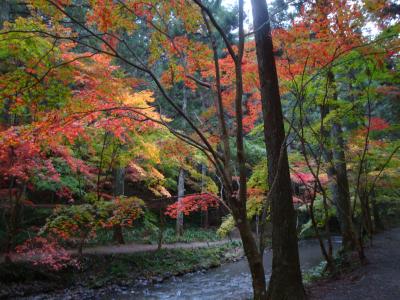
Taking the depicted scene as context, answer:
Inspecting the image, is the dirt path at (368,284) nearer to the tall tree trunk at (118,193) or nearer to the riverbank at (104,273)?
the riverbank at (104,273)

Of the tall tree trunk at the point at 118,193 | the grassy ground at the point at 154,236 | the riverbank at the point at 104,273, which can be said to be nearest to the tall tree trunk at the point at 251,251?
the riverbank at the point at 104,273

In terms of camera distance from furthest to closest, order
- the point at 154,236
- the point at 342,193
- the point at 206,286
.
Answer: the point at 154,236, the point at 206,286, the point at 342,193

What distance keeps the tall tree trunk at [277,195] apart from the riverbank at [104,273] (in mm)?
6031

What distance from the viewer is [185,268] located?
1252 cm

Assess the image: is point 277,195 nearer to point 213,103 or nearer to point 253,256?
point 253,256

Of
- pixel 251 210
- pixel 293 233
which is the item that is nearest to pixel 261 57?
pixel 293 233

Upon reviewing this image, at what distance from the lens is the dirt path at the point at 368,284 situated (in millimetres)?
5367

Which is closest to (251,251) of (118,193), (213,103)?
(213,103)

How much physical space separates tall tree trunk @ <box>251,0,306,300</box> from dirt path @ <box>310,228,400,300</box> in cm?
93

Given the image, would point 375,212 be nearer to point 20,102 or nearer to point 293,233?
point 293,233

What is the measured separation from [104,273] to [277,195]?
7616 mm

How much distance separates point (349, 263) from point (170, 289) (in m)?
5.12

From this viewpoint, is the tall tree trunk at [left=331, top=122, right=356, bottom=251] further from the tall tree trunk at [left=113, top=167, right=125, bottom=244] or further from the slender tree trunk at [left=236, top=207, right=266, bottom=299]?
the tall tree trunk at [left=113, top=167, right=125, bottom=244]

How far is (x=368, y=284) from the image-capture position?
19.4 ft
